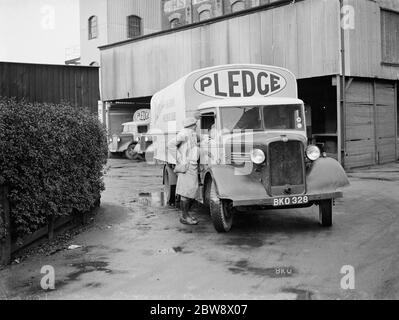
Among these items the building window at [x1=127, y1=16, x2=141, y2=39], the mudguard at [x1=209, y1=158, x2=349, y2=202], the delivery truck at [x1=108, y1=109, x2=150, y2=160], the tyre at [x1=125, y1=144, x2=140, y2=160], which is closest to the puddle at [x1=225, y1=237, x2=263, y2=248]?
the mudguard at [x1=209, y1=158, x2=349, y2=202]

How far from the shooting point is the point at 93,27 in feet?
149

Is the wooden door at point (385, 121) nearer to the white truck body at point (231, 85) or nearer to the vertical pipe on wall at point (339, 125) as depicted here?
the vertical pipe on wall at point (339, 125)

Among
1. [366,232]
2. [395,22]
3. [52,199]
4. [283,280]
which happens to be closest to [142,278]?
[283,280]

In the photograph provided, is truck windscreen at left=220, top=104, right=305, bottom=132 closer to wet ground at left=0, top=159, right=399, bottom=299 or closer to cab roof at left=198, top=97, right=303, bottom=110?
cab roof at left=198, top=97, right=303, bottom=110

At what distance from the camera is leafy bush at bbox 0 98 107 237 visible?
22.7ft

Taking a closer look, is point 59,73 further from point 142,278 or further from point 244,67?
point 142,278

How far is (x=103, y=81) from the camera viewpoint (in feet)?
103

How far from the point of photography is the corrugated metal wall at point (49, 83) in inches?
557

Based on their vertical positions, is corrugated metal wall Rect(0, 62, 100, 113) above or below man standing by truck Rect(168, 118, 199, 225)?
above

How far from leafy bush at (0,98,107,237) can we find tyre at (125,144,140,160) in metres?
19.9

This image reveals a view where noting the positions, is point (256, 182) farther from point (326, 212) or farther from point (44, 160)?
point (44, 160)

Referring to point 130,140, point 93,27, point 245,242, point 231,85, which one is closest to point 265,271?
point 245,242

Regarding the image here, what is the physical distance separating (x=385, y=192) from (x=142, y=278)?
29.3 feet

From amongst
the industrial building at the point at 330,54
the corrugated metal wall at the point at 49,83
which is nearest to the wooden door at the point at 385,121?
the industrial building at the point at 330,54
